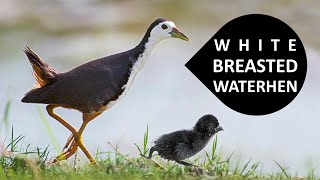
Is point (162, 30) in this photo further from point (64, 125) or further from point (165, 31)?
point (64, 125)

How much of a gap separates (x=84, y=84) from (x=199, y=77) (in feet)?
2.58

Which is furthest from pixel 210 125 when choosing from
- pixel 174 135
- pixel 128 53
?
pixel 128 53

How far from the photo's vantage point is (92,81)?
24.6ft

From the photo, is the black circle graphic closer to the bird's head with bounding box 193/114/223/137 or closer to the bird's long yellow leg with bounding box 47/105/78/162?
the bird's head with bounding box 193/114/223/137

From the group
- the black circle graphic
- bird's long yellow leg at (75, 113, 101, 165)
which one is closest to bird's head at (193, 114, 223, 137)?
the black circle graphic

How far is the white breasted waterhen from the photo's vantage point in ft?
24.5

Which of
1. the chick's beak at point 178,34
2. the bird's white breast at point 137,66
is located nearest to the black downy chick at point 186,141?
the bird's white breast at point 137,66

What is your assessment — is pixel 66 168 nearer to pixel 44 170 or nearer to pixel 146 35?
pixel 44 170

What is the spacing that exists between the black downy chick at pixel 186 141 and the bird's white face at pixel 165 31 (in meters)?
0.56

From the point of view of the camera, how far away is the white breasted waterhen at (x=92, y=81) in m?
7.46

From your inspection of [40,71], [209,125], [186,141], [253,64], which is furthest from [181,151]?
[40,71]

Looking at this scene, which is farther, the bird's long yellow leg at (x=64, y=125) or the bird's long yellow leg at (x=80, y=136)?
the bird's long yellow leg at (x=64, y=125)

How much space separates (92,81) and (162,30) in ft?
1.86

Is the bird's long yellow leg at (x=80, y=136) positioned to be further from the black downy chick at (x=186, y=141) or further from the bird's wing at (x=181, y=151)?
the bird's wing at (x=181, y=151)
